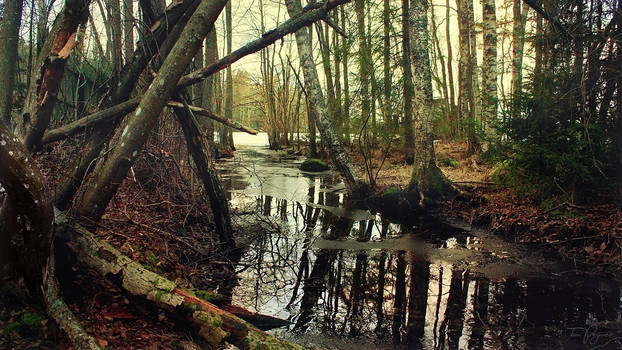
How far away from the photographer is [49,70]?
451 centimetres

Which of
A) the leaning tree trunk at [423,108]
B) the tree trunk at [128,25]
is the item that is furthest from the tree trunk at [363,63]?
the tree trunk at [128,25]

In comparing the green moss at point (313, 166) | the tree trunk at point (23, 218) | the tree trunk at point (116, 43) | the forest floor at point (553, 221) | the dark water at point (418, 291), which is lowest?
the dark water at point (418, 291)

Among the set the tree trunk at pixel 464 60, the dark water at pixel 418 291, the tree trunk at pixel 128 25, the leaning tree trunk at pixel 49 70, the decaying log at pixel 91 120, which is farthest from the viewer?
the tree trunk at pixel 464 60

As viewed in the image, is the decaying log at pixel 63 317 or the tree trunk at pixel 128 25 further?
the tree trunk at pixel 128 25

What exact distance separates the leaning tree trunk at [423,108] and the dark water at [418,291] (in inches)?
66.7

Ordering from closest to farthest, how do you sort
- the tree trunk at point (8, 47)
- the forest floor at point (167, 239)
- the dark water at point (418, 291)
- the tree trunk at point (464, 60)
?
1. the forest floor at point (167, 239)
2. the dark water at point (418, 291)
3. the tree trunk at point (8, 47)
4. the tree trunk at point (464, 60)

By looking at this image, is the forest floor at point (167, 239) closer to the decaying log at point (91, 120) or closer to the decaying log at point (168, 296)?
the decaying log at point (168, 296)

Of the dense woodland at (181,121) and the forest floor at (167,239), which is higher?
the dense woodland at (181,121)

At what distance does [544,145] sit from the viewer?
8.44m

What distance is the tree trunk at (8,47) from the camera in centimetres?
693

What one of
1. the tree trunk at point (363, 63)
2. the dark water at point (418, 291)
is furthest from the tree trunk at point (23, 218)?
the tree trunk at point (363, 63)

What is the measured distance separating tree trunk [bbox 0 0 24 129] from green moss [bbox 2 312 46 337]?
4.92 metres

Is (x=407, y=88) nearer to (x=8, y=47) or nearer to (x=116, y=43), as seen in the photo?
(x=116, y=43)

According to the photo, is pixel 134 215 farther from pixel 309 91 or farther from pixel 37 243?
pixel 309 91
